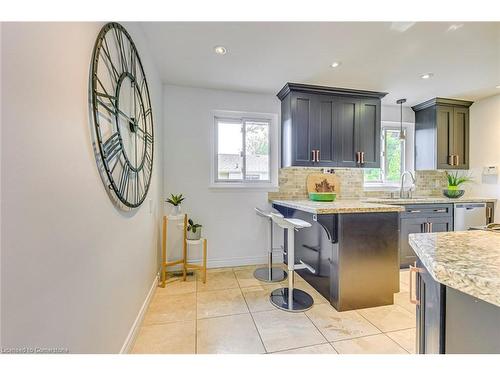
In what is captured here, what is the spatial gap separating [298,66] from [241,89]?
90cm

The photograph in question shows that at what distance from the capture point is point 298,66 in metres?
2.45

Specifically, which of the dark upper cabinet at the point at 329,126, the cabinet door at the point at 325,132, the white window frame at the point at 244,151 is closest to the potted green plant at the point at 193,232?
the white window frame at the point at 244,151

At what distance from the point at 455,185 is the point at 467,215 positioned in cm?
61

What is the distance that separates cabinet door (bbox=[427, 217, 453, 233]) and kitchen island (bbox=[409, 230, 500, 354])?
9.05 ft

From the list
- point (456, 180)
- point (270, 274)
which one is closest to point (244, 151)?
point (270, 274)

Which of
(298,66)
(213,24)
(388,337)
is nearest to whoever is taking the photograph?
(388,337)

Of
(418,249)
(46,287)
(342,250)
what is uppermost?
(418,249)

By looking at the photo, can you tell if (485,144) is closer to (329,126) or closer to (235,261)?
(329,126)

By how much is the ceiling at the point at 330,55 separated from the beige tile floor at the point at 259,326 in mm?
2513

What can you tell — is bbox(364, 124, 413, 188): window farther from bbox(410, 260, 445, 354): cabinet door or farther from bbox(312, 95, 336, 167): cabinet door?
bbox(410, 260, 445, 354): cabinet door

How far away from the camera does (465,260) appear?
2.10 ft

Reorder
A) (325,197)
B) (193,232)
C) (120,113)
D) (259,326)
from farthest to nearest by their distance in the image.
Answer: (325,197)
(193,232)
(259,326)
(120,113)
